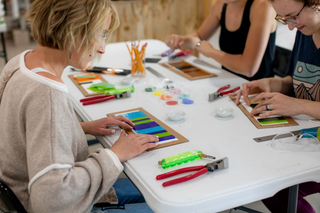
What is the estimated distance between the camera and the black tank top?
6.68 ft

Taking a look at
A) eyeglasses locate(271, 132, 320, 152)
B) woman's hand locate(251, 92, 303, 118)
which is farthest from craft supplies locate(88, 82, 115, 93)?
eyeglasses locate(271, 132, 320, 152)

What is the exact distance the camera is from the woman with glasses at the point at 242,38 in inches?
73.1

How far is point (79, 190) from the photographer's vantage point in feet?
2.94

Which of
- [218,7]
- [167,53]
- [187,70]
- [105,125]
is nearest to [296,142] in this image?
[105,125]

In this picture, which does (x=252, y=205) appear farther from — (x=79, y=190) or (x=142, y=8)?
(x=142, y=8)

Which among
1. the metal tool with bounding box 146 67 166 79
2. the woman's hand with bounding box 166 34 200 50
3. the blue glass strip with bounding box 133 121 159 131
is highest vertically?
the woman's hand with bounding box 166 34 200 50

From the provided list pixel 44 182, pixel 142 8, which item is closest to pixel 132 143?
pixel 44 182

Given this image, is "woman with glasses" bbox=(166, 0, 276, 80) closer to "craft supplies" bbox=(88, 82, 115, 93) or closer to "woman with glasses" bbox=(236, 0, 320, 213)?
"woman with glasses" bbox=(236, 0, 320, 213)

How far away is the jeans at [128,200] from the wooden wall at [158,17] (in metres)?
2.95

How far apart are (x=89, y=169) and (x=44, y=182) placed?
13cm

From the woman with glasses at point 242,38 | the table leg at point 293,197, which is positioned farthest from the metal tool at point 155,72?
the table leg at point 293,197

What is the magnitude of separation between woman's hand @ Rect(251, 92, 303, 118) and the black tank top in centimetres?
84

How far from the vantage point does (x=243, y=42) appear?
6.97 feet

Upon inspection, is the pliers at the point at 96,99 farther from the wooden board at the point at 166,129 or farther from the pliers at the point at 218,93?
the pliers at the point at 218,93
